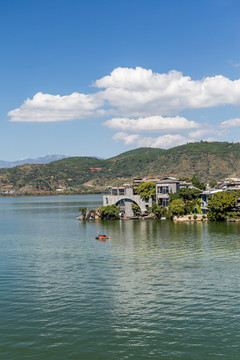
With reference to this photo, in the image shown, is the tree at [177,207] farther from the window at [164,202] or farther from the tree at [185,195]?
the window at [164,202]

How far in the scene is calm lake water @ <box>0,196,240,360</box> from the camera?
25.2 m

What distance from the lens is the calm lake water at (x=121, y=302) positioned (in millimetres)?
25234

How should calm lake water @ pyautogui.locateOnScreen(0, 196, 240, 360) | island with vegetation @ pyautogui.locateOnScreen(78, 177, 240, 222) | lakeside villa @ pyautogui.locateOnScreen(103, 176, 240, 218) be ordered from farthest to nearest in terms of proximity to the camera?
lakeside villa @ pyautogui.locateOnScreen(103, 176, 240, 218) < island with vegetation @ pyautogui.locateOnScreen(78, 177, 240, 222) < calm lake water @ pyautogui.locateOnScreen(0, 196, 240, 360)

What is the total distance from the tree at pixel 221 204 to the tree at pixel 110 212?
30363mm

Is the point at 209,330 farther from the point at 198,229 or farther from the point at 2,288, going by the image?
the point at 198,229

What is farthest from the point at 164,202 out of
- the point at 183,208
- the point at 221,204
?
the point at 221,204

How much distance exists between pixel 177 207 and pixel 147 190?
13755 mm

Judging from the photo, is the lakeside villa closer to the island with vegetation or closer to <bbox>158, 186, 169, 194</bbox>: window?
<bbox>158, 186, 169, 194</bbox>: window

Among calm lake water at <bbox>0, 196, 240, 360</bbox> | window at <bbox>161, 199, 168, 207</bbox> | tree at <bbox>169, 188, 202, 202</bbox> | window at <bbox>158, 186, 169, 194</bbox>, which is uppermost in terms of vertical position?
window at <bbox>158, 186, 169, 194</bbox>

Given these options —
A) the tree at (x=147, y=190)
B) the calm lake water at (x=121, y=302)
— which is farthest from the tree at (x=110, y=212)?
the calm lake water at (x=121, y=302)

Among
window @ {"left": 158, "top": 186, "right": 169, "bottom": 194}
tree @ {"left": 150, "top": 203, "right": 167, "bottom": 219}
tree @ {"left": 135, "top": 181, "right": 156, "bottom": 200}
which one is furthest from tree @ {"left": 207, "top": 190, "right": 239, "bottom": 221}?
tree @ {"left": 135, "top": 181, "right": 156, "bottom": 200}

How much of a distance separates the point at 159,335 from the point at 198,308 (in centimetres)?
638

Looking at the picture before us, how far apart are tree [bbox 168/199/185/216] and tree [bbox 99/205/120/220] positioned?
17613 millimetres

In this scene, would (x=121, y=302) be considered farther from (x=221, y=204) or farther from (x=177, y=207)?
(x=177, y=207)
